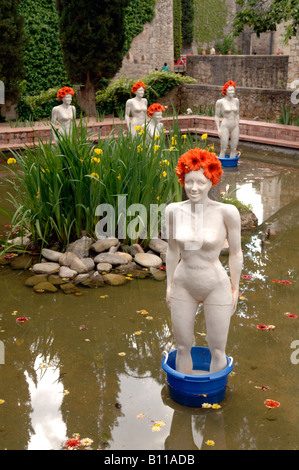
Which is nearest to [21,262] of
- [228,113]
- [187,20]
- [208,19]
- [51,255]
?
[51,255]

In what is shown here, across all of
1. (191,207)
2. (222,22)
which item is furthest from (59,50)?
(222,22)

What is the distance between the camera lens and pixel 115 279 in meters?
5.36

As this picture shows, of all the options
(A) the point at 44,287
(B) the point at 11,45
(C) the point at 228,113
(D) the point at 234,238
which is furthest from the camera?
(B) the point at 11,45

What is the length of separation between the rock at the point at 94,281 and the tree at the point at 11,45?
8.84 meters

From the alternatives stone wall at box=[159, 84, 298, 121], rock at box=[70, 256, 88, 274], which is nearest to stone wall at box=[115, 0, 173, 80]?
stone wall at box=[159, 84, 298, 121]

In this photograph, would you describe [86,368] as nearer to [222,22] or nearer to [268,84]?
[268,84]

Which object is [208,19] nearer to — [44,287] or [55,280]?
[55,280]

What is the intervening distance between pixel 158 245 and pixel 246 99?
10377 mm

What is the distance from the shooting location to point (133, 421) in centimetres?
325

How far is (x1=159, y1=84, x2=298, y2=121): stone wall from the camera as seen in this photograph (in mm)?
14508

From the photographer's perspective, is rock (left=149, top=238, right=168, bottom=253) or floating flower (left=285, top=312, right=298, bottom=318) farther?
rock (left=149, top=238, right=168, bottom=253)

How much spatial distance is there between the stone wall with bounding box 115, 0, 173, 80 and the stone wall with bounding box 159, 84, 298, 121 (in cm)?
374

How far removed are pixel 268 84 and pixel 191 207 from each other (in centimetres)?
1576

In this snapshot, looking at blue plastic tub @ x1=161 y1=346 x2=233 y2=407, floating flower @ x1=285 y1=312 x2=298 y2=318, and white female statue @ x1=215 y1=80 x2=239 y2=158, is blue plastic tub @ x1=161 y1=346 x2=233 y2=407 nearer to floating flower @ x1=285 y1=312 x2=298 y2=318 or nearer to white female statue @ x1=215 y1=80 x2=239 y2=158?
floating flower @ x1=285 y1=312 x2=298 y2=318
